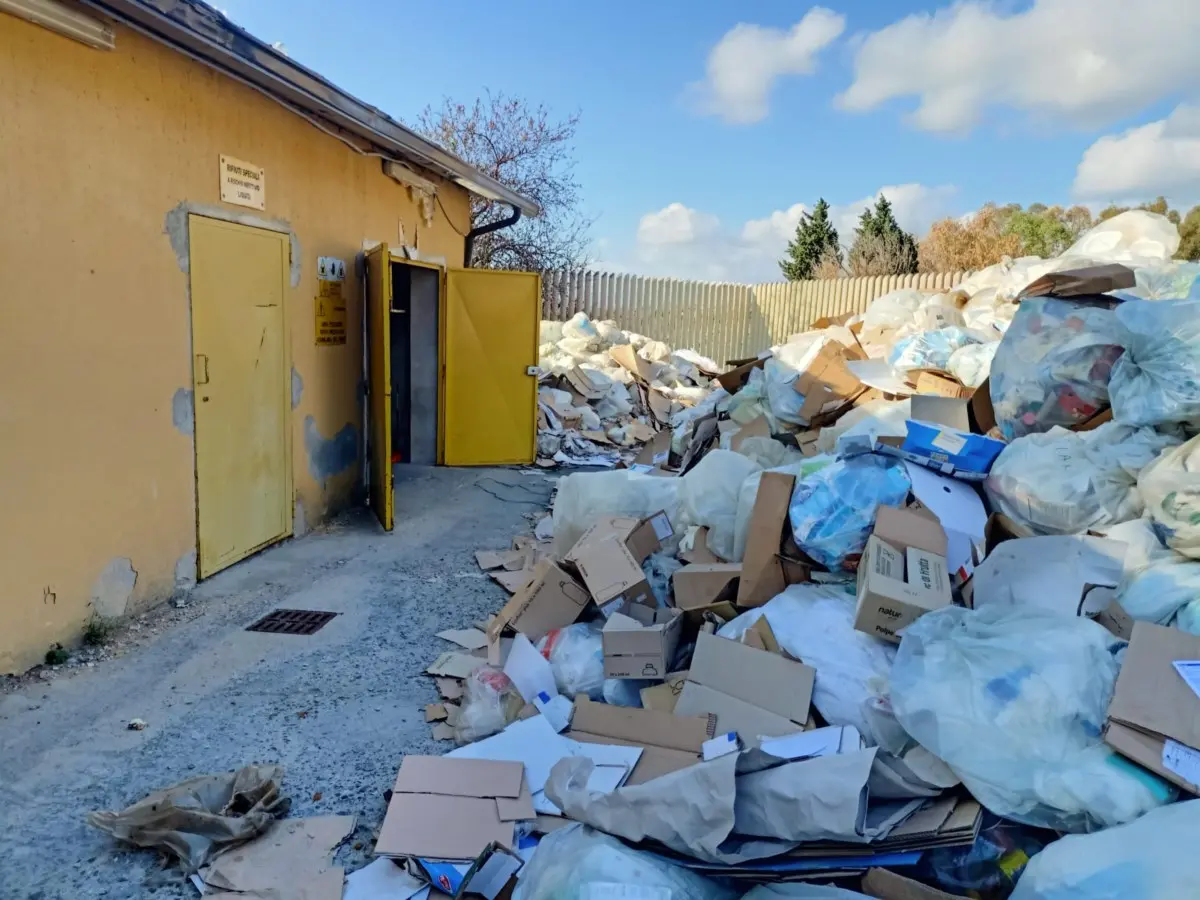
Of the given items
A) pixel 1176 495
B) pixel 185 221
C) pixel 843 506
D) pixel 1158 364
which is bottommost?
pixel 843 506

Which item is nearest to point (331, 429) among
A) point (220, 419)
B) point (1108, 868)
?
point (220, 419)

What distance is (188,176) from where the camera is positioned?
4.20 m

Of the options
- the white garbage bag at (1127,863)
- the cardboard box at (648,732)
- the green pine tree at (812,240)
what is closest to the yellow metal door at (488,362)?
the cardboard box at (648,732)

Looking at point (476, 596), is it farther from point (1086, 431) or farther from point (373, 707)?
point (1086, 431)

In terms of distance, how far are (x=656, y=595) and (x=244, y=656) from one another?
1954mm

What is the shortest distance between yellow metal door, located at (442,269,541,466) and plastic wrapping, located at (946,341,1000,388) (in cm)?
427

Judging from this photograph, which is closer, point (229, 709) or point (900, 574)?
point (900, 574)

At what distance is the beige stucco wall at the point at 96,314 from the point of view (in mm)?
3244

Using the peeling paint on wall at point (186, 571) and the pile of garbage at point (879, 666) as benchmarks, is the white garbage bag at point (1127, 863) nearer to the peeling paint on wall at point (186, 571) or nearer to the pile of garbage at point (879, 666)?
the pile of garbage at point (879, 666)

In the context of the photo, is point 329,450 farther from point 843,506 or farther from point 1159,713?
point 1159,713

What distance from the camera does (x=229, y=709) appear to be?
3182 millimetres

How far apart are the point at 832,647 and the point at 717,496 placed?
1331 mm

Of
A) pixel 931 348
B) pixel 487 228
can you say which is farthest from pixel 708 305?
pixel 931 348

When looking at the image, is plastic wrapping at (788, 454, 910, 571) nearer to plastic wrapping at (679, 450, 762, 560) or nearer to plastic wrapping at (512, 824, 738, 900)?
plastic wrapping at (679, 450, 762, 560)
